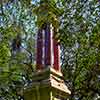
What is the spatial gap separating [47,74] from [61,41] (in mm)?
2060

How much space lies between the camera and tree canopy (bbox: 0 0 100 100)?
9406 mm

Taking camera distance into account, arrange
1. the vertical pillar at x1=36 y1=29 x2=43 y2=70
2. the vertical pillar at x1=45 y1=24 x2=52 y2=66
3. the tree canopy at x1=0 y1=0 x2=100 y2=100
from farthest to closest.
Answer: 1. the vertical pillar at x1=36 y1=29 x2=43 y2=70
2. the vertical pillar at x1=45 y1=24 x2=52 y2=66
3. the tree canopy at x1=0 y1=0 x2=100 y2=100

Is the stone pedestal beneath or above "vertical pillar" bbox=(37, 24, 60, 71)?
beneath

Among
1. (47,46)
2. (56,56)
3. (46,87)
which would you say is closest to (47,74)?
(46,87)

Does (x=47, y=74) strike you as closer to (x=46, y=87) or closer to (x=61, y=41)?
(x=46, y=87)

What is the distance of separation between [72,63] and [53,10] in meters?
8.93

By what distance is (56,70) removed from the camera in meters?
11.6

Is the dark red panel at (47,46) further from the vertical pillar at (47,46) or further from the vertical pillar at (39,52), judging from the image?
the vertical pillar at (39,52)

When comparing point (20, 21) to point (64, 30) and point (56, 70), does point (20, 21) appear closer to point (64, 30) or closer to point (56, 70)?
point (56, 70)

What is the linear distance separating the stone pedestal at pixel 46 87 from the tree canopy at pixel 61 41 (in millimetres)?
1287

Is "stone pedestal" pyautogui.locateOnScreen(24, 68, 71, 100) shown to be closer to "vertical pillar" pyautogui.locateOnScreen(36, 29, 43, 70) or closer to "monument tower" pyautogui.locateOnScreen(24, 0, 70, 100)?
"monument tower" pyautogui.locateOnScreen(24, 0, 70, 100)

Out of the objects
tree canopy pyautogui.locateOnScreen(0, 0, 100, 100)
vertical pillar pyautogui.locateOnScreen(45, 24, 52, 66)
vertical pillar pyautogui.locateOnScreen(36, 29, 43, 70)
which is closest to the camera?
tree canopy pyautogui.locateOnScreen(0, 0, 100, 100)

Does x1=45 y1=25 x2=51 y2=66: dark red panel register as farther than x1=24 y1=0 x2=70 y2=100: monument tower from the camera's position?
Yes

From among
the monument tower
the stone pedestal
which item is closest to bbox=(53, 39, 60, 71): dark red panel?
the monument tower
